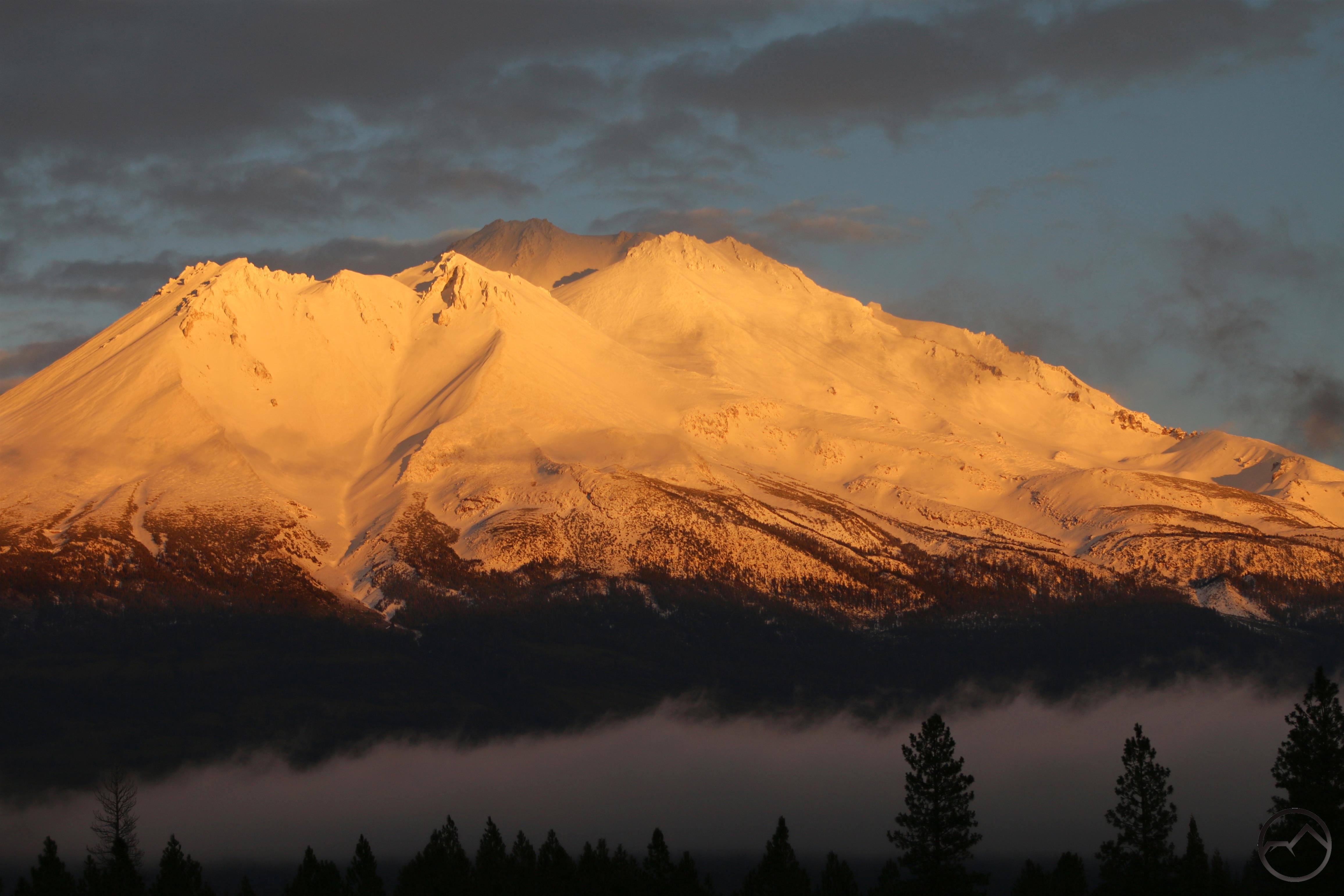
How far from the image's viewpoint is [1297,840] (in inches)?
5920

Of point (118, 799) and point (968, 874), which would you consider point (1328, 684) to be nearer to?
point (968, 874)

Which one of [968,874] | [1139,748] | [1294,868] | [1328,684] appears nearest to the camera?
[1294,868]

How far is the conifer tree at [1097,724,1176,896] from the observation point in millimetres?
172500

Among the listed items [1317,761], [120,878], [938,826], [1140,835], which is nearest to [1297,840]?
[1317,761]

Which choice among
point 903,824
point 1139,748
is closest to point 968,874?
point 903,824

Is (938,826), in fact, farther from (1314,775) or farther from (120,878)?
(120,878)

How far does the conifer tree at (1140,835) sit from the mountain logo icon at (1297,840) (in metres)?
20.6

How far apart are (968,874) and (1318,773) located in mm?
33284

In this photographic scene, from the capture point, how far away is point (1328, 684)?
161 metres

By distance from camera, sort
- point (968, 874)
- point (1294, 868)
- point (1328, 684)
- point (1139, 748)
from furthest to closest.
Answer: point (1139, 748) → point (968, 874) → point (1328, 684) → point (1294, 868)

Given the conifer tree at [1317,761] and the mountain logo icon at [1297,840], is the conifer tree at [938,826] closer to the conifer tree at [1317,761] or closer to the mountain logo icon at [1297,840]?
the mountain logo icon at [1297,840]

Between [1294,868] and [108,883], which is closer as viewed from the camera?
[1294,868]

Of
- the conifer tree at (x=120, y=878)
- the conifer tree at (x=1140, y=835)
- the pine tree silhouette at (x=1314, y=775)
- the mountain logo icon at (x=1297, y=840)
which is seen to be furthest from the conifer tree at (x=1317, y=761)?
the conifer tree at (x=120, y=878)

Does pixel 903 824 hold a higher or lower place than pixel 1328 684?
lower
